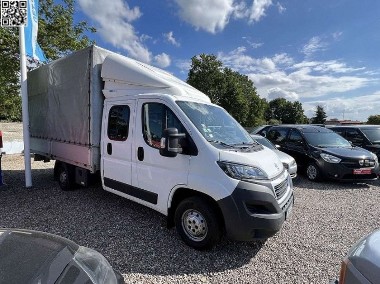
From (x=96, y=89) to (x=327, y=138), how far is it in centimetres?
756

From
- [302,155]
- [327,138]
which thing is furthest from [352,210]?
[327,138]

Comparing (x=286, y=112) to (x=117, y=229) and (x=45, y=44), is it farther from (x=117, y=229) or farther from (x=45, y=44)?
(x=117, y=229)

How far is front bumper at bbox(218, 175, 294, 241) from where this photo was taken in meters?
3.21

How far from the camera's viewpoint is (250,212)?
10.6 feet

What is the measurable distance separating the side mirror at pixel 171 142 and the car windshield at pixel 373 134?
933cm

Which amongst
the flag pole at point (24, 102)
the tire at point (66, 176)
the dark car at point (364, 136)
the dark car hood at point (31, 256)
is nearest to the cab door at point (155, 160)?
the dark car hood at point (31, 256)

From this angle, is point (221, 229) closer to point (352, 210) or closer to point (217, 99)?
point (352, 210)

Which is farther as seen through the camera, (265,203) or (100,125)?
(100,125)

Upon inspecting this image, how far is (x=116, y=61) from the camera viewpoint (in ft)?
15.7

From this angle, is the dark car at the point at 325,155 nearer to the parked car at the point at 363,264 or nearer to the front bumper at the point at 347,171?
the front bumper at the point at 347,171

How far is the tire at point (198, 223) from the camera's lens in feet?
11.3

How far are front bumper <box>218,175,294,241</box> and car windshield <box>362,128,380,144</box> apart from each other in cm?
866

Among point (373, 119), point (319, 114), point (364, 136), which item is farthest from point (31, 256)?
point (319, 114)

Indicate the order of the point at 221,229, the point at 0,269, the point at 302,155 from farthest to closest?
1. the point at 302,155
2. the point at 221,229
3. the point at 0,269
